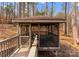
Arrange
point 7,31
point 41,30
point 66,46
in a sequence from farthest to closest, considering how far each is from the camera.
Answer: point 66,46 < point 41,30 < point 7,31

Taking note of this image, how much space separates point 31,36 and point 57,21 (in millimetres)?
733

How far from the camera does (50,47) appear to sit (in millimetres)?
4691

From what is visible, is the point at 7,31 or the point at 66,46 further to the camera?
the point at 66,46

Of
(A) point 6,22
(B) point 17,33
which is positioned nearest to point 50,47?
(B) point 17,33

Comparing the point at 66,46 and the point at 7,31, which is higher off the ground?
the point at 7,31

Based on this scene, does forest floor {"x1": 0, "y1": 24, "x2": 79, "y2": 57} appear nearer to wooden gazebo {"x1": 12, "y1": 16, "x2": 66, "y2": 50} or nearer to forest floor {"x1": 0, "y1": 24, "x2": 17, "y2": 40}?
forest floor {"x1": 0, "y1": 24, "x2": 17, "y2": 40}

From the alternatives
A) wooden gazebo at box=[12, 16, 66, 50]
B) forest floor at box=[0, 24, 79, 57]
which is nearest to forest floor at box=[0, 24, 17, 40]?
forest floor at box=[0, 24, 79, 57]

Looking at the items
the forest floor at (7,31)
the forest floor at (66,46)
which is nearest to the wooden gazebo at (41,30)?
the forest floor at (7,31)

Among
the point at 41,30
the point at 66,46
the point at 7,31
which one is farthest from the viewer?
the point at 66,46

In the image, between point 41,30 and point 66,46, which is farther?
point 66,46

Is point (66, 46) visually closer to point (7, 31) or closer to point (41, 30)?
point (41, 30)

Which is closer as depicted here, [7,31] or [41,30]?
[7,31]

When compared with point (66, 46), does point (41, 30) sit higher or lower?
higher

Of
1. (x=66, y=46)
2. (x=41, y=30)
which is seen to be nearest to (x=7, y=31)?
(x=41, y=30)
